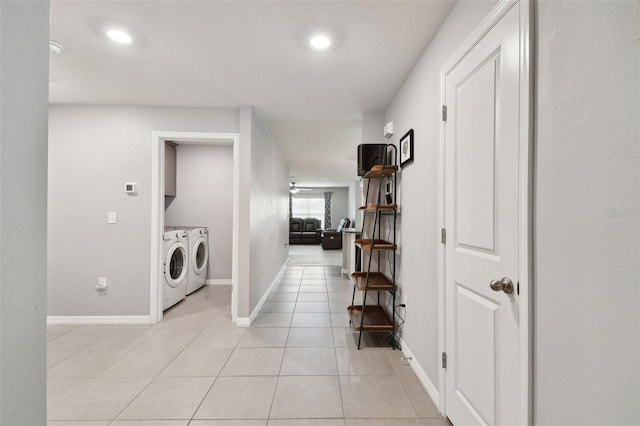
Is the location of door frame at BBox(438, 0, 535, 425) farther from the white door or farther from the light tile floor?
the light tile floor

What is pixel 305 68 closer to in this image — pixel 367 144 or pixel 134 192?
pixel 367 144

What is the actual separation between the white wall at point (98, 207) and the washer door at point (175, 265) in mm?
346

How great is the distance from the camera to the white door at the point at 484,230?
3.61ft

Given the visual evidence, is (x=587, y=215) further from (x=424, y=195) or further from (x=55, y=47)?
(x=55, y=47)

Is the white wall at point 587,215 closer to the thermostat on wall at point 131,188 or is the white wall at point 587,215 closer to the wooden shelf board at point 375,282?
the wooden shelf board at point 375,282

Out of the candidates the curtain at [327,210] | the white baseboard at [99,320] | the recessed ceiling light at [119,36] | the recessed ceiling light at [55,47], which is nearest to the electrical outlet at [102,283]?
the white baseboard at [99,320]

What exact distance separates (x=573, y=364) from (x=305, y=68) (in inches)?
93.2

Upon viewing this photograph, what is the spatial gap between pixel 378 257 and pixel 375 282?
51 centimetres

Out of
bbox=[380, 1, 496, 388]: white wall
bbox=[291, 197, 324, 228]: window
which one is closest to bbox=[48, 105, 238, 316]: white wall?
bbox=[380, 1, 496, 388]: white wall

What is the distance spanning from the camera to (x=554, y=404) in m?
0.92

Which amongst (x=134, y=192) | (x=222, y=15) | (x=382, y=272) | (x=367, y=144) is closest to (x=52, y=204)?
(x=134, y=192)

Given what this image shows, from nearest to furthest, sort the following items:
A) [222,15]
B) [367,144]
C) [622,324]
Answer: [622,324] < [222,15] < [367,144]

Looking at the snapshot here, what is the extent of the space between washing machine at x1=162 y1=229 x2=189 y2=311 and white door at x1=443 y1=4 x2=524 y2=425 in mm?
3142

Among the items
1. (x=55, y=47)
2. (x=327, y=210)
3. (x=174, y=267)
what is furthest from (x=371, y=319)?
(x=327, y=210)
